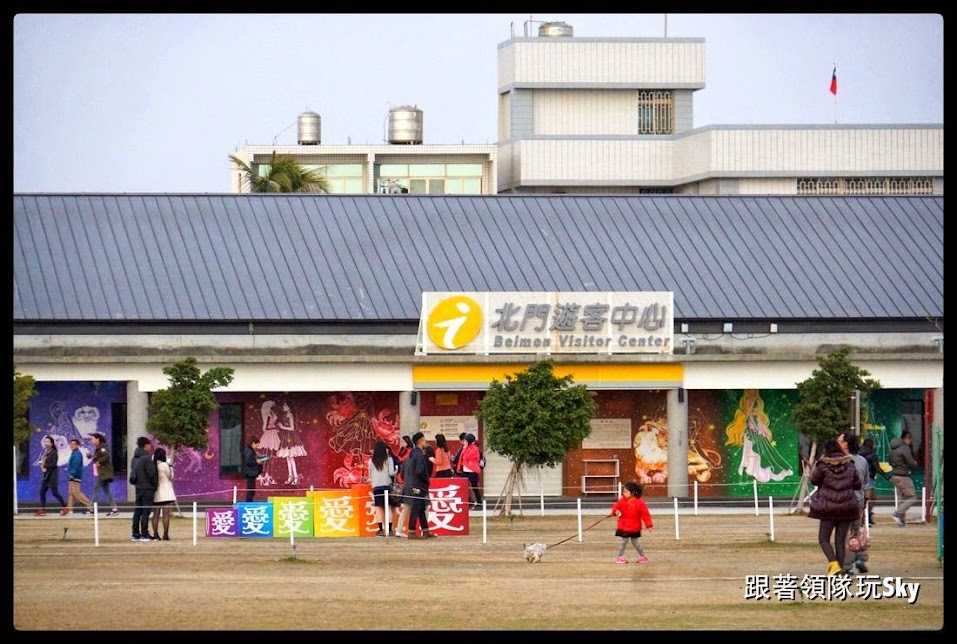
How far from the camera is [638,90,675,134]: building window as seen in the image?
81.9m

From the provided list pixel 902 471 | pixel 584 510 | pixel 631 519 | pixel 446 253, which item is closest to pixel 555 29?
pixel 446 253

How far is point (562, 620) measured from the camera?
803 inches

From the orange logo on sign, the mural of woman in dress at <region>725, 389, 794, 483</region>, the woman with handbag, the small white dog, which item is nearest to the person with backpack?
the woman with handbag

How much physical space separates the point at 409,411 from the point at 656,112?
140ft

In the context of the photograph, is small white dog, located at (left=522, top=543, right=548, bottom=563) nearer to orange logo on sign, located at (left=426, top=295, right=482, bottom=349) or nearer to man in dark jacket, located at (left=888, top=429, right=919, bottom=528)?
man in dark jacket, located at (left=888, top=429, right=919, bottom=528)

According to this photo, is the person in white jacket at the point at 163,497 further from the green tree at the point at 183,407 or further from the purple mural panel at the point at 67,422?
the purple mural panel at the point at 67,422

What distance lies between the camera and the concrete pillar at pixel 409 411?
42.1 m

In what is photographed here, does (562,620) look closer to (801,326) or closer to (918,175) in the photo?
(801,326)

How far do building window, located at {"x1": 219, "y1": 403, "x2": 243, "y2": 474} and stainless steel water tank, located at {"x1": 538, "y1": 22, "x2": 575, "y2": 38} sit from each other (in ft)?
140

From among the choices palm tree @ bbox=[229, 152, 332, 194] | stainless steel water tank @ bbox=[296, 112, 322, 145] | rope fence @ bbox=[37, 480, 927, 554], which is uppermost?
stainless steel water tank @ bbox=[296, 112, 322, 145]

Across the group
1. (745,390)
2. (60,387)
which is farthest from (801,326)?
(60,387)

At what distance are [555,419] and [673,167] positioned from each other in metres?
46.8

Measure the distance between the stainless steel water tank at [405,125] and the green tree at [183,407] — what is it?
48910mm

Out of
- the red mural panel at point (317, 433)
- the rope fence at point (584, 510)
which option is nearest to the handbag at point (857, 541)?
the rope fence at point (584, 510)
